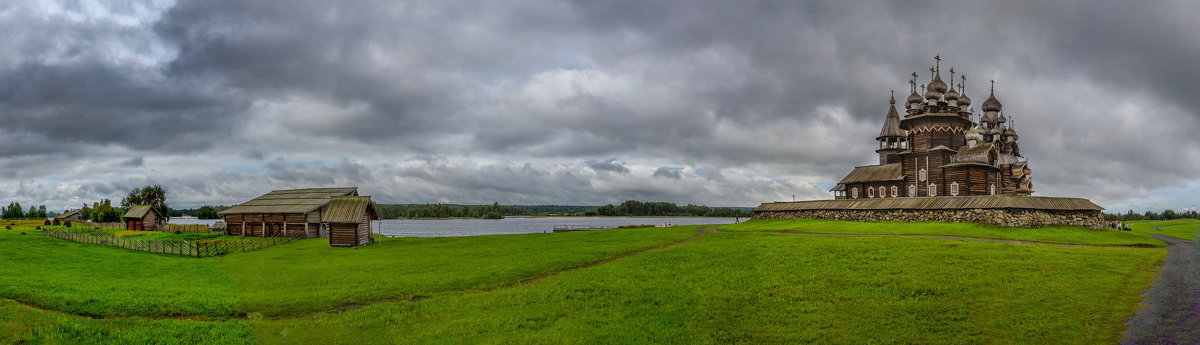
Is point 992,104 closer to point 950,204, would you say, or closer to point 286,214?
point 950,204

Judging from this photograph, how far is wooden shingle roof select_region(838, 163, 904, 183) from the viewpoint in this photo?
207 feet

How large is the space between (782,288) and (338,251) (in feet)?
109

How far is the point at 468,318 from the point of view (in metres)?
16.6

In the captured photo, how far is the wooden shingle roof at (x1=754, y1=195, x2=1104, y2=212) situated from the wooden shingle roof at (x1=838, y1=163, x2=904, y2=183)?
1013 centimetres

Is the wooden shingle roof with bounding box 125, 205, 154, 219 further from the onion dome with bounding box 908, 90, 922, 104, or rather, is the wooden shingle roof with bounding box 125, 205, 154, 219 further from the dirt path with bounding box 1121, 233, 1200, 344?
the dirt path with bounding box 1121, 233, 1200, 344

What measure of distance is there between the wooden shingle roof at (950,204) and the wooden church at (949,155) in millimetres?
8656

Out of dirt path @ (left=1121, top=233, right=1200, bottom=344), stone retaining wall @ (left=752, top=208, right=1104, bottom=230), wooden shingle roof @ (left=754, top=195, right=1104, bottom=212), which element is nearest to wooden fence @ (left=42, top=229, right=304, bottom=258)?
dirt path @ (left=1121, top=233, right=1200, bottom=344)

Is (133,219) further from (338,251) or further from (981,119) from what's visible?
(981,119)

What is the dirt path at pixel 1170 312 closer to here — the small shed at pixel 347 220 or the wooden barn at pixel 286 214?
the small shed at pixel 347 220

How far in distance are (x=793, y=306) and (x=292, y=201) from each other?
58.6 metres

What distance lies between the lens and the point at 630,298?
60.6 feet

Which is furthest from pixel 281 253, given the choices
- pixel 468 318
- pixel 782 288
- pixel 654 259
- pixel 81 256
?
pixel 782 288

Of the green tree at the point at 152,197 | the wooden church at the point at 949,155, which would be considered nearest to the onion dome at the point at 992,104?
the wooden church at the point at 949,155

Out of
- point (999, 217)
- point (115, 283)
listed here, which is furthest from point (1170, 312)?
point (115, 283)
